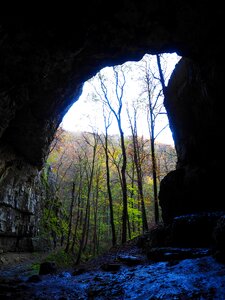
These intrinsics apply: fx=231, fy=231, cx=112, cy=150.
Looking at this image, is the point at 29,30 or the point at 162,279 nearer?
the point at 162,279

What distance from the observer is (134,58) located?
1160cm

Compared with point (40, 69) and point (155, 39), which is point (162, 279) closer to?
point (40, 69)

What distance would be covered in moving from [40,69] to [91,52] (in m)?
2.47

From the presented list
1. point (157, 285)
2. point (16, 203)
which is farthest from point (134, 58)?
point (16, 203)

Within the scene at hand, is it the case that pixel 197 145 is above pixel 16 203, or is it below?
above

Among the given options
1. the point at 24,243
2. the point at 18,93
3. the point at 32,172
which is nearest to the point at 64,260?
the point at 24,243

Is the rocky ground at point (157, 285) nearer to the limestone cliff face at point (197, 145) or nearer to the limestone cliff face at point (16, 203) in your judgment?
the limestone cliff face at point (197, 145)

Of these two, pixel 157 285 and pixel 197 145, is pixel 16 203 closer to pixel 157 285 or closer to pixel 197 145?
pixel 197 145

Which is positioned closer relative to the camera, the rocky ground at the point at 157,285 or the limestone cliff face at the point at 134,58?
the rocky ground at the point at 157,285

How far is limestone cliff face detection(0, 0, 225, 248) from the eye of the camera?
8.65 metres

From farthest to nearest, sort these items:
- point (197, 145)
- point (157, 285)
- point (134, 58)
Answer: point (197, 145), point (134, 58), point (157, 285)

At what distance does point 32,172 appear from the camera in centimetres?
1833

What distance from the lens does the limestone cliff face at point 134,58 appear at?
8648 mm

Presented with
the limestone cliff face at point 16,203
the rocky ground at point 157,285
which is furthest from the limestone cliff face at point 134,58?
the rocky ground at point 157,285
